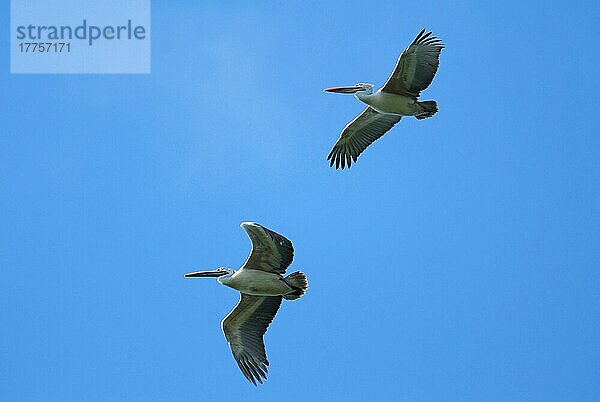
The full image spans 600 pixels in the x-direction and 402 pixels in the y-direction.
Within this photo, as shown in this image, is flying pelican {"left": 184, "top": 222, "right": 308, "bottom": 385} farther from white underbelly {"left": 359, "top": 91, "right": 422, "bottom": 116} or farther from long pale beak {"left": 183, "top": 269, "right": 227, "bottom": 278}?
white underbelly {"left": 359, "top": 91, "right": 422, "bottom": 116}

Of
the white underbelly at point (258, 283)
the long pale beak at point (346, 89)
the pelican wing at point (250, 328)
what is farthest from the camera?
the long pale beak at point (346, 89)

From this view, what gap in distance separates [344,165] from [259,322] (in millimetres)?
3922

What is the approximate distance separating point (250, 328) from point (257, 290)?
29.4 inches

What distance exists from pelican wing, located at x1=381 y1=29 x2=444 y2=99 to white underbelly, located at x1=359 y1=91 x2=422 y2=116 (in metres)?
0.08

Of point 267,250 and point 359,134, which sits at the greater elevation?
point 359,134

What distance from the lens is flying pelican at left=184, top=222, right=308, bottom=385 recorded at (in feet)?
55.6

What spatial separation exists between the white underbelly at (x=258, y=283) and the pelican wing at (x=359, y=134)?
3993mm

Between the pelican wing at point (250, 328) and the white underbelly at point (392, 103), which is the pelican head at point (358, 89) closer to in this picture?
the white underbelly at point (392, 103)

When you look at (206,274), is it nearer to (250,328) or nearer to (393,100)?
(250,328)

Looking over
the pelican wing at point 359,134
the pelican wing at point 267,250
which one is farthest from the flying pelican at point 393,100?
the pelican wing at point 267,250

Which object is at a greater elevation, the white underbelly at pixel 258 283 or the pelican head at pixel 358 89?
the pelican head at pixel 358 89

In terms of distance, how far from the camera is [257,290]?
57.6 feet

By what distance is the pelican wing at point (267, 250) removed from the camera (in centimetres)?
1661

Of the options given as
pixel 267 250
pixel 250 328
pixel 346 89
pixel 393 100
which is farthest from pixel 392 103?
pixel 250 328
